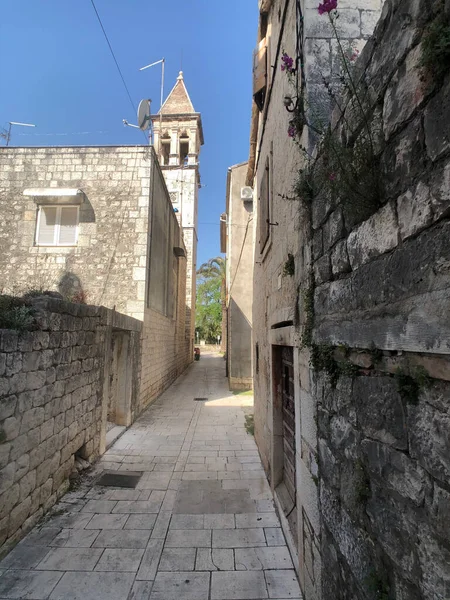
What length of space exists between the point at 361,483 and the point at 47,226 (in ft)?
34.2

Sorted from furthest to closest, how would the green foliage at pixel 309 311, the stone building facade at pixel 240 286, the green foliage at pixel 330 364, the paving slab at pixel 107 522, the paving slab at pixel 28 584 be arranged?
1. the stone building facade at pixel 240 286
2. the paving slab at pixel 107 522
3. the paving slab at pixel 28 584
4. the green foliage at pixel 309 311
5. the green foliage at pixel 330 364

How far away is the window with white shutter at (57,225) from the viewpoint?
9.71 m

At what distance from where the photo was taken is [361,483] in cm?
159

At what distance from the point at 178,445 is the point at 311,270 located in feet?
16.1

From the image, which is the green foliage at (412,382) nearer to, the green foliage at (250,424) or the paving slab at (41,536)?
the paving slab at (41,536)

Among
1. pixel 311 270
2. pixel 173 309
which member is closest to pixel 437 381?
pixel 311 270

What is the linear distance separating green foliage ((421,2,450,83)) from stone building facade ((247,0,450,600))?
28 millimetres

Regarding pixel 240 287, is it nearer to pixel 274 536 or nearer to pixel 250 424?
pixel 250 424

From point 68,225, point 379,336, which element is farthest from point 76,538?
point 68,225

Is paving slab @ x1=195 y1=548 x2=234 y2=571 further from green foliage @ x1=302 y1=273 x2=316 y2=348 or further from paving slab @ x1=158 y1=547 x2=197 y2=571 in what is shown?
green foliage @ x1=302 y1=273 x2=316 y2=348

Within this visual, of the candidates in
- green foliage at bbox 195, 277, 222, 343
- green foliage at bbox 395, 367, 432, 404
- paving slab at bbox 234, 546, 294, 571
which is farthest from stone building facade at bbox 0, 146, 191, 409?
green foliage at bbox 195, 277, 222, 343

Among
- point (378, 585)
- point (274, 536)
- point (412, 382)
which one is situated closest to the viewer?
point (412, 382)

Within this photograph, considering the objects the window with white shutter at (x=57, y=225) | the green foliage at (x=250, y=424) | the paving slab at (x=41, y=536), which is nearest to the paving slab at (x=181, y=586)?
the paving slab at (x=41, y=536)

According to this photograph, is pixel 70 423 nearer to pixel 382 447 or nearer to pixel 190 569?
pixel 190 569
